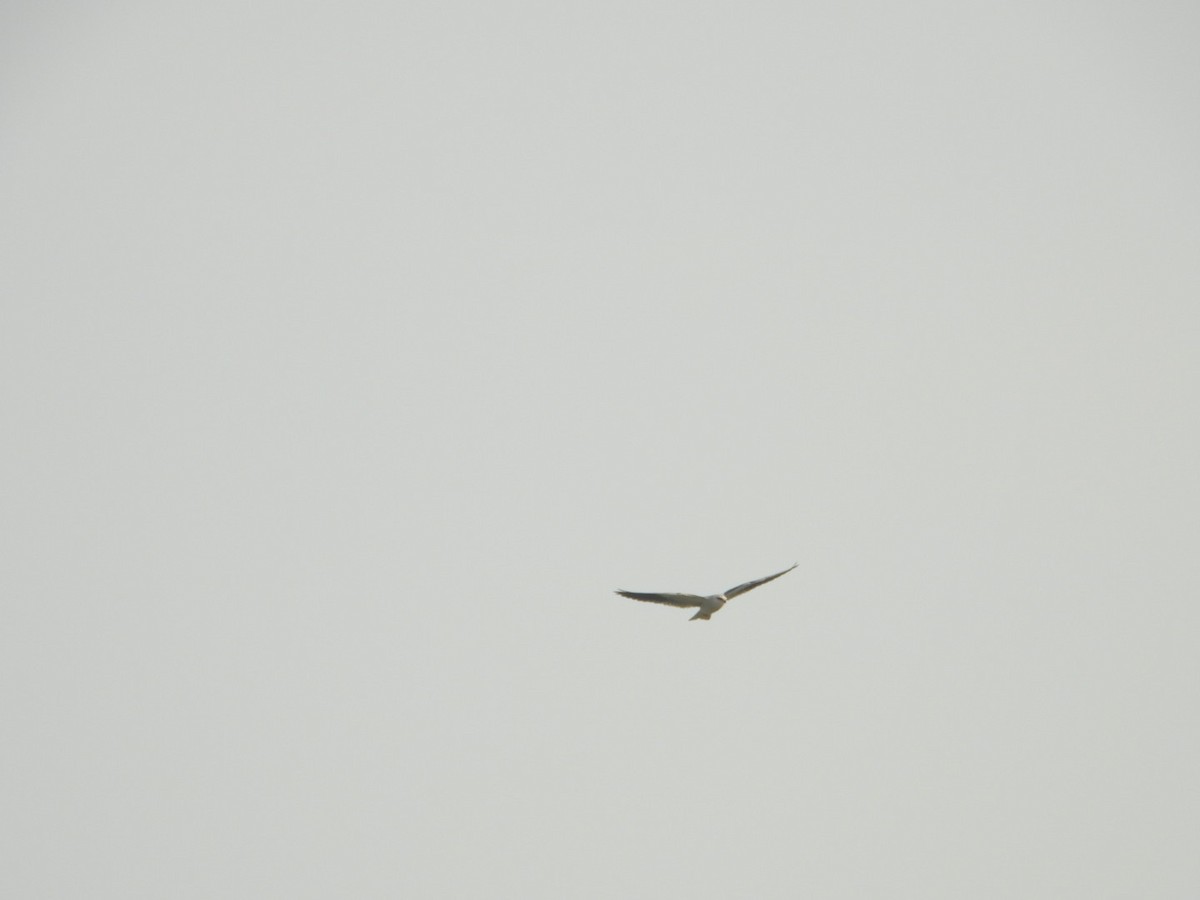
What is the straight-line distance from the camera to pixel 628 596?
2383 centimetres

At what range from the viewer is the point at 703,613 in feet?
78.3

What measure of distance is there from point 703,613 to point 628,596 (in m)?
1.65
